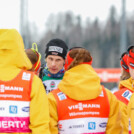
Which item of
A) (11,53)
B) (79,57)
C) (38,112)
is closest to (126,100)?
(79,57)

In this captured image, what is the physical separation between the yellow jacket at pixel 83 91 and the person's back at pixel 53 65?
45.3 inches

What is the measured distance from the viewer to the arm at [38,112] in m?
2.94

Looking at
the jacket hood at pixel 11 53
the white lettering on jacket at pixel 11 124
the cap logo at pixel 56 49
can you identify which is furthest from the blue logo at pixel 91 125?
the cap logo at pixel 56 49

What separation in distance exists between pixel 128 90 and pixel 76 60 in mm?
678

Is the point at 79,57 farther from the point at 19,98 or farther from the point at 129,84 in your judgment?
the point at 19,98

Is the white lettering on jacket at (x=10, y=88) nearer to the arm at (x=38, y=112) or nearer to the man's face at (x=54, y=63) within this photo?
the arm at (x=38, y=112)

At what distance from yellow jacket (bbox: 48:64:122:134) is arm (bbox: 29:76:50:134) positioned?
9.8 inches

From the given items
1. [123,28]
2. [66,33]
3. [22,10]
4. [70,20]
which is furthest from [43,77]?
[70,20]

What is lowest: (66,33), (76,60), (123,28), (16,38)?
(66,33)

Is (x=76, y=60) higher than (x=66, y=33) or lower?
higher

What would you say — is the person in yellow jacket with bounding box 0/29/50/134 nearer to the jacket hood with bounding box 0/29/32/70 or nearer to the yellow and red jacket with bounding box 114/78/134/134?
the jacket hood with bounding box 0/29/32/70

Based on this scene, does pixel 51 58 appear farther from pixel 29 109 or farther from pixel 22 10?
pixel 22 10

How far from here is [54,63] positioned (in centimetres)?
454

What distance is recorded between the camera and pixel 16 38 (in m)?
3.13
